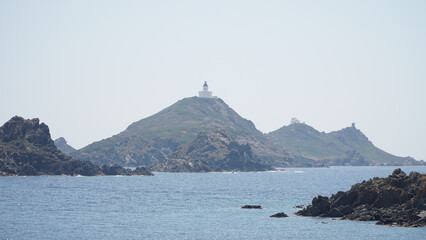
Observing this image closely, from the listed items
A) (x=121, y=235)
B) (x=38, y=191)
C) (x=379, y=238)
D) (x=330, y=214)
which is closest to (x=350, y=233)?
(x=379, y=238)

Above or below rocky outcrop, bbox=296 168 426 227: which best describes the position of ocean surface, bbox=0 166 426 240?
below

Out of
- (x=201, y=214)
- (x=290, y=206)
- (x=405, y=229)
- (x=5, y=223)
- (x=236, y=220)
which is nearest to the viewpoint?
(x=405, y=229)

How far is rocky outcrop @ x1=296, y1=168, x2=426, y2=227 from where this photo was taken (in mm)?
86500

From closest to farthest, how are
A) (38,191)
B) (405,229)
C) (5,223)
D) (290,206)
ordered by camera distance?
(405,229) → (5,223) → (290,206) → (38,191)

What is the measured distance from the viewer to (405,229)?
268 ft

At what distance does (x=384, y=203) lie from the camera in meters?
94.6

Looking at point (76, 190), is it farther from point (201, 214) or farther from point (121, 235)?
point (121, 235)

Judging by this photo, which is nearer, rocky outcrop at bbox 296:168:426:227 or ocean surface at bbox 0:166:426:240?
ocean surface at bbox 0:166:426:240

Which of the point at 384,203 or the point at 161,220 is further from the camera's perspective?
the point at 161,220

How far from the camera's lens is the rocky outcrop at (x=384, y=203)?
86.5 metres

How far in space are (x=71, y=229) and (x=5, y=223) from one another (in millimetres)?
12125

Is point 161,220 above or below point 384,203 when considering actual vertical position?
below

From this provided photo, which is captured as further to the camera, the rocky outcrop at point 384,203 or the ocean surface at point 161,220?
the rocky outcrop at point 384,203

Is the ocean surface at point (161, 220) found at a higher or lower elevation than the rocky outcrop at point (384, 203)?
lower
